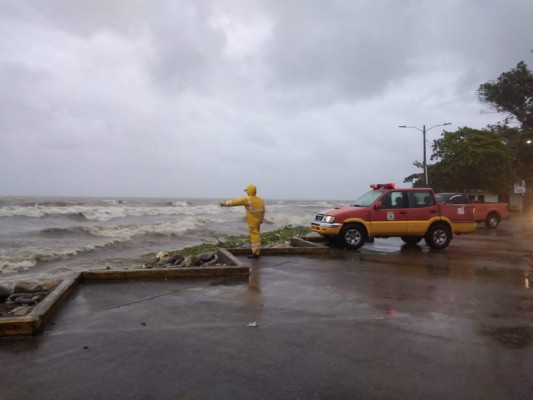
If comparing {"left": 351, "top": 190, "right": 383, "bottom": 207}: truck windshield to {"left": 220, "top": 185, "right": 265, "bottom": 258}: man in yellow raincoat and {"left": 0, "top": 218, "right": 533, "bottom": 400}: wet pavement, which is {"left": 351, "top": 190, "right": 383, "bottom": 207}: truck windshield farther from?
{"left": 0, "top": 218, "right": 533, "bottom": 400}: wet pavement

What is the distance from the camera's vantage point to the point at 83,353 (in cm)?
419

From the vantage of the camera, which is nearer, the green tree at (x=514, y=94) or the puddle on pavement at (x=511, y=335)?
the puddle on pavement at (x=511, y=335)

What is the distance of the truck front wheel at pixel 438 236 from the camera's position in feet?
42.6

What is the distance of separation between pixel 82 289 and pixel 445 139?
122 feet

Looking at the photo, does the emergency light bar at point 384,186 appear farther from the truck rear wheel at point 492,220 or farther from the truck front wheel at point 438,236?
the truck rear wheel at point 492,220

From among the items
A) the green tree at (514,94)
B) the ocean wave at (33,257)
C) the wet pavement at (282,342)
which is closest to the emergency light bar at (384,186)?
the wet pavement at (282,342)

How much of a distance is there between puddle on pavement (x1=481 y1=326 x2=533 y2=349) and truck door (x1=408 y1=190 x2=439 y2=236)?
762 centimetres

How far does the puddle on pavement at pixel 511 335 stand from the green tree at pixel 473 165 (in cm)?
3247

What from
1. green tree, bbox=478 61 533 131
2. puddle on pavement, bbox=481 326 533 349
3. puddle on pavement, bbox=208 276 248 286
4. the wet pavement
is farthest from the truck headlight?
green tree, bbox=478 61 533 131

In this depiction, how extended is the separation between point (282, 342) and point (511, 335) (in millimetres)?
2748

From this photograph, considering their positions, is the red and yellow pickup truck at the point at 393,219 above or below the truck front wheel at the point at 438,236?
above

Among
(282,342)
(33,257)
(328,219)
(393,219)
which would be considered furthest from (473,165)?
(282,342)

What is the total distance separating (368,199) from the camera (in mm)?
13125

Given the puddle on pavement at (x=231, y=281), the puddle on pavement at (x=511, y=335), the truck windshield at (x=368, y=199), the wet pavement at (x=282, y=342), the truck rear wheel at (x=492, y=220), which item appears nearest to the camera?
the wet pavement at (x=282, y=342)
